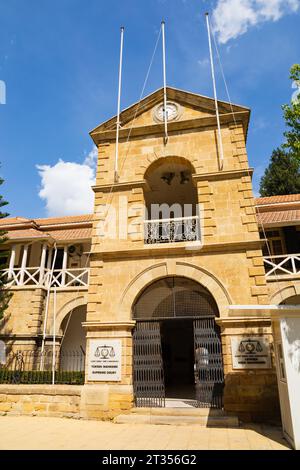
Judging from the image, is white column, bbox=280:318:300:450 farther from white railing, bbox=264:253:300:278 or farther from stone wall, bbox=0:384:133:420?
white railing, bbox=264:253:300:278

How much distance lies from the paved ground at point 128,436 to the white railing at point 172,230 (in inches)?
193

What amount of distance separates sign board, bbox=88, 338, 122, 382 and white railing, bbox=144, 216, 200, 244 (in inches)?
128

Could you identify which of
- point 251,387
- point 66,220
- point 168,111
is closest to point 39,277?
point 66,220

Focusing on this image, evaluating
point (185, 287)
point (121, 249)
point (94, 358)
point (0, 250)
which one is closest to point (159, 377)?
point (94, 358)

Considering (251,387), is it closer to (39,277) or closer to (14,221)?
(39,277)

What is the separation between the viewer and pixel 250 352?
7613 mm

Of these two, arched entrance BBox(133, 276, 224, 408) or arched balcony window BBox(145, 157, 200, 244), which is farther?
arched balcony window BBox(145, 157, 200, 244)

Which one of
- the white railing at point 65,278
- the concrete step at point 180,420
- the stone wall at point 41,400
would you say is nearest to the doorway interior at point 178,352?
the white railing at point 65,278

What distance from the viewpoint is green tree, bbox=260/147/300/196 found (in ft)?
84.4

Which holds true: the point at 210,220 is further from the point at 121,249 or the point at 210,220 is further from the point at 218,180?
the point at 121,249

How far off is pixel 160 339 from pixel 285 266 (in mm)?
7506

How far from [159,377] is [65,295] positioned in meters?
7.41

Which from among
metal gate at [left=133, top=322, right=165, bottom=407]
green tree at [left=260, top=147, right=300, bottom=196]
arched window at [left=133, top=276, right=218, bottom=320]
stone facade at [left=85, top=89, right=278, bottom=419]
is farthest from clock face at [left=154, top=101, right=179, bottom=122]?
green tree at [left=260, top=147, right=300, bottom=196]

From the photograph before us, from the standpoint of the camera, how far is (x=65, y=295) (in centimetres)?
1441
